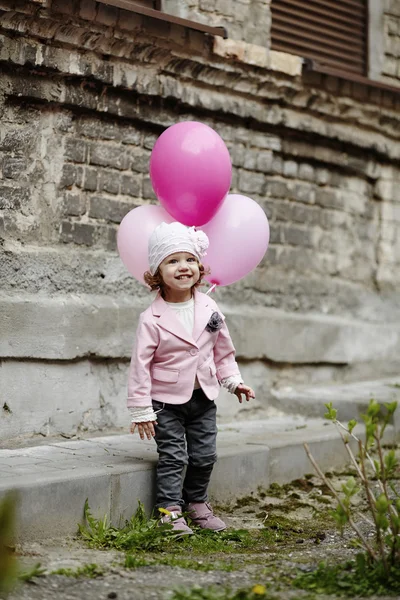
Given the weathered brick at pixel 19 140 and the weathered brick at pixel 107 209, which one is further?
the weathered brick at pixel 107 209

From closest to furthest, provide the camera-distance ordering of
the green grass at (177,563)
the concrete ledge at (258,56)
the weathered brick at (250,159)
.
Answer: the green grass at (177,563) < the concrete ledge at (258,56) < the weathered brick at (250,159)

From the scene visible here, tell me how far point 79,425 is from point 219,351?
130cm

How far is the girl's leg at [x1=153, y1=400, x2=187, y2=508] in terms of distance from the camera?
417 cm

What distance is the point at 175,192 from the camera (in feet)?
14.2

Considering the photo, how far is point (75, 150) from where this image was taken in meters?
5.39

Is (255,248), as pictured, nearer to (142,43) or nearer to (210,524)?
(210,524)

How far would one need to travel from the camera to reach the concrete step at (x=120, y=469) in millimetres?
3775

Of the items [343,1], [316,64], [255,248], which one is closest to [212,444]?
[255,248]

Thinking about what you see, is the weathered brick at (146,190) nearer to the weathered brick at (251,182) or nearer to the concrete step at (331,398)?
the weathered brick at (251,182)

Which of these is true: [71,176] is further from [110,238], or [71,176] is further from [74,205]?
[110,238]

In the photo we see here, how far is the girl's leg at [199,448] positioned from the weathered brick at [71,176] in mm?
1716

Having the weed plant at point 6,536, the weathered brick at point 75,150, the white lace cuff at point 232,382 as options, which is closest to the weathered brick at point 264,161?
the weathered brick at point 75,150

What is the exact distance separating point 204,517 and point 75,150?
2.32 metres

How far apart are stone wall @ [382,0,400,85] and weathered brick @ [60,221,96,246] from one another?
11.3 feet
